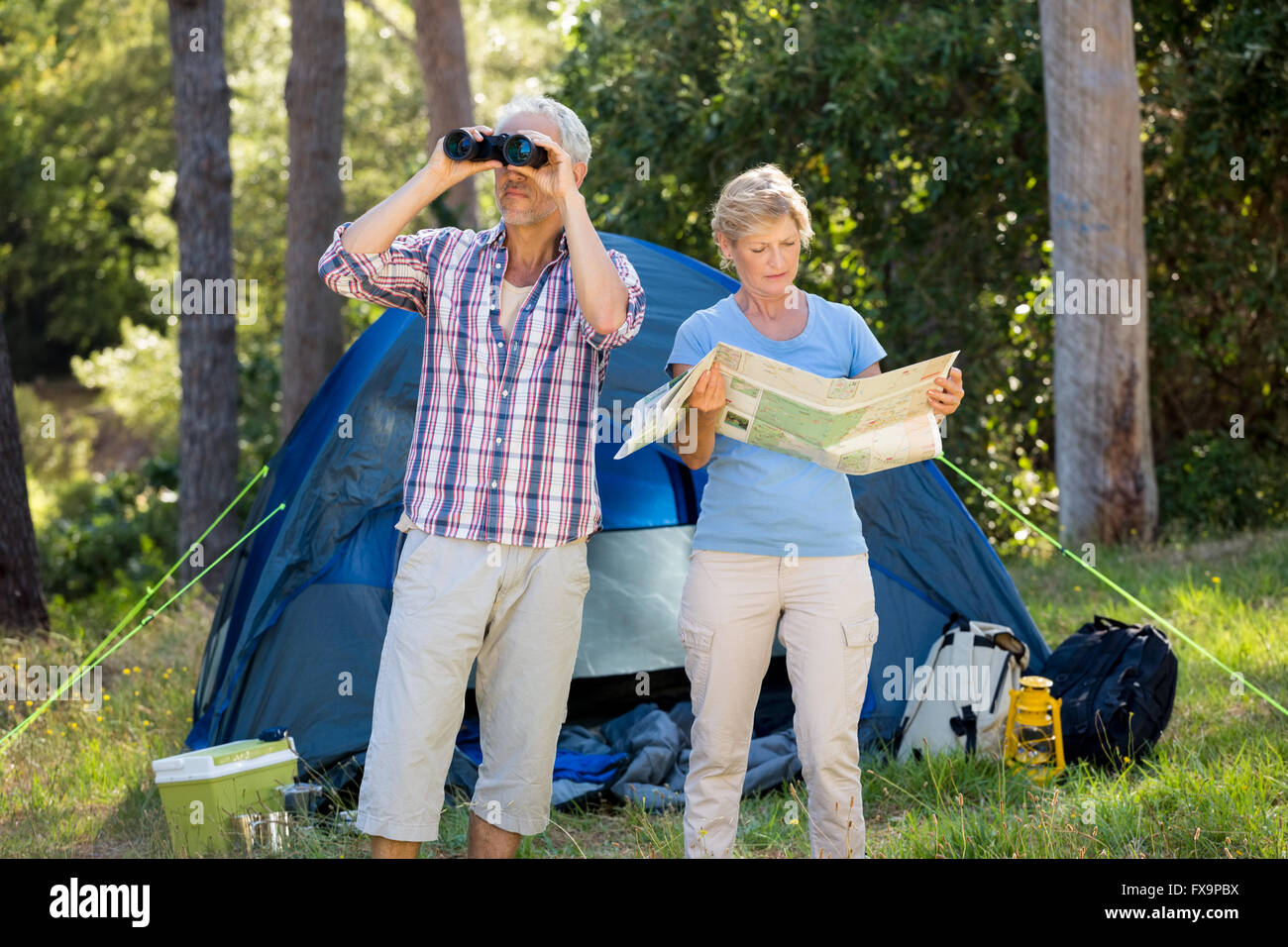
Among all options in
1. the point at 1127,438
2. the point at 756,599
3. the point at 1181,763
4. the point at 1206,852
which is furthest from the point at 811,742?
the point at 1127,438

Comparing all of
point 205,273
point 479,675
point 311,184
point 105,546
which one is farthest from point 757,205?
point 105,546

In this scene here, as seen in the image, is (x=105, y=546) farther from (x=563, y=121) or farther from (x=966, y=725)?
(x=563, y=121)

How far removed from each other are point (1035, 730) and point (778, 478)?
5.27 ft

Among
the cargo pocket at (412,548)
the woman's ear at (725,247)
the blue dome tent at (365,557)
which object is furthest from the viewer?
the blue dome tent at (365,557)

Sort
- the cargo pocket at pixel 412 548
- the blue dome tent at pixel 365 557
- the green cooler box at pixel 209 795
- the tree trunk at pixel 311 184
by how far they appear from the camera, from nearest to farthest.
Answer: the cargo pocket at pixel 412 548
the green cooler box at pixel 209 795
the blue dome tent at pixel 365 557
the tree trunk at pixel 311 184

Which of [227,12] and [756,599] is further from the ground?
[227,12]

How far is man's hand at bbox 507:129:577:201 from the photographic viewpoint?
233 centimetres

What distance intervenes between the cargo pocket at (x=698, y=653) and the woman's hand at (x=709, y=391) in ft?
1.34

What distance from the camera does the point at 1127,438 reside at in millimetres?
6723

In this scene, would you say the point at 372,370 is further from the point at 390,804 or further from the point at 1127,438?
the point at 1127,438

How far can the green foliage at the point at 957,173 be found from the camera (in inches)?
280

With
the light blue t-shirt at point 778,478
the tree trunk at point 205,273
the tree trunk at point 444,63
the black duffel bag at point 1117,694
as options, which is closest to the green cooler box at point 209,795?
the light blue t-shirt at point 778,478

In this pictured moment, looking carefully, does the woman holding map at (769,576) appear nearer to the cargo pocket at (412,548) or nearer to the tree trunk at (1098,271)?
the cargo pocket at (412,548)

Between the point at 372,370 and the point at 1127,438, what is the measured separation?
4.31m
